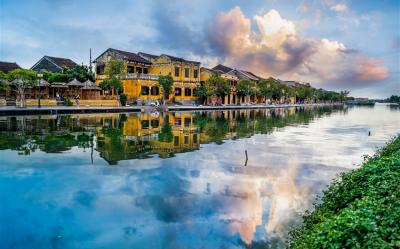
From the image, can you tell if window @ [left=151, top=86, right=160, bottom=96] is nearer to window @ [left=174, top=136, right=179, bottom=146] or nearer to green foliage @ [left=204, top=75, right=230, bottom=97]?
green foliage @ [left=204, top=75, right=230, bottom=97]

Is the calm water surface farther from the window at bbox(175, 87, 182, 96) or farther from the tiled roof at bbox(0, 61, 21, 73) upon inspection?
the window at bbox(175, 87, 182, 96)

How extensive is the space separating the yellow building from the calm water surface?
3408cm

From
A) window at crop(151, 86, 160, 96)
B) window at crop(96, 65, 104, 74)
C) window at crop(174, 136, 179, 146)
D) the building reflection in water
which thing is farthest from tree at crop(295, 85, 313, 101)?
the building reflection in water

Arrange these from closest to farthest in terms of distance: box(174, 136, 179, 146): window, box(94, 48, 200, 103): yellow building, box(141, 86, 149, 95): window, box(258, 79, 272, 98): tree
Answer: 1. box(174, 136, 179, 146): window
2. box(94, 48, 200, 103): yellow building
3. box(141, 86, 149, 95): window
4. box(258, 79, 272, 98): tree

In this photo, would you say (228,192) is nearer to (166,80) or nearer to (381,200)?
(381,200)

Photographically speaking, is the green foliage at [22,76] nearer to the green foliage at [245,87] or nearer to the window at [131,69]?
the window at [131,69]

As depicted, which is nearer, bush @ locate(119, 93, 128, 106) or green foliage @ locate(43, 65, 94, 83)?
green foliage @ locate(43, 65, 94, 83)

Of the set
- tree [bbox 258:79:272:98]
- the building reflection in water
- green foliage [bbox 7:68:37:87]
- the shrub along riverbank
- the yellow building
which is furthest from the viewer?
tree [bbox 258:79:272:98]

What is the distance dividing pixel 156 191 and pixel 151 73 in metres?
51.1

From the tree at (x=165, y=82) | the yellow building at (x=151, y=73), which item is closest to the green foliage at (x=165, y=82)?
the tree at (x=165, y=82)

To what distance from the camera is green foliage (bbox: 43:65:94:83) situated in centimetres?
4684

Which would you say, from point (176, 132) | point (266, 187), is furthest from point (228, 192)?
point (176, 132)

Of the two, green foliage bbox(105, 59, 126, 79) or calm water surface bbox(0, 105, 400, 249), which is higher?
green foliage bbox(105, 59, 126, 79)

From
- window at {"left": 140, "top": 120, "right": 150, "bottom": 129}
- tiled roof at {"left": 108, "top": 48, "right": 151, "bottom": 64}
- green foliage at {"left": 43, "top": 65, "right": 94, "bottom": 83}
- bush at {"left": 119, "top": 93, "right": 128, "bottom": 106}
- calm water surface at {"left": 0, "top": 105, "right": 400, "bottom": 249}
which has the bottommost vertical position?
calm water surface at {"left": 0, "top": 105, "right": 400, "bottom": 249}
